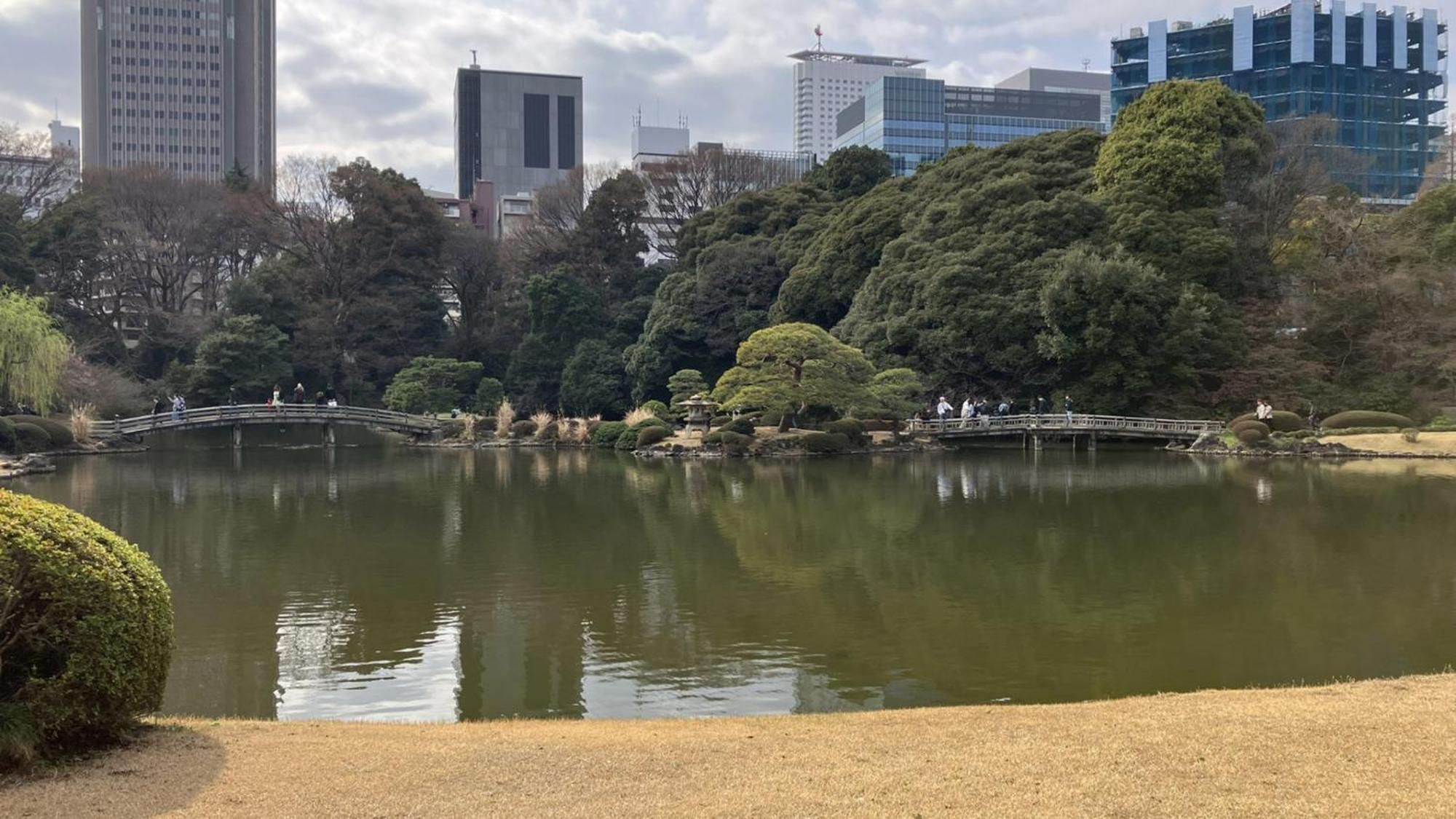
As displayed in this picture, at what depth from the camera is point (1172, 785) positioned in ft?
15.2

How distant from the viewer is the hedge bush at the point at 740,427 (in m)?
30.6

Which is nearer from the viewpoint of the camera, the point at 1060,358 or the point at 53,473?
the point at 53,473

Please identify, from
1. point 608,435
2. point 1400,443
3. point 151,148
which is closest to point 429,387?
point 608,435

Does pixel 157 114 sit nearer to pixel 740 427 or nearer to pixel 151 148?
pixel 151 148

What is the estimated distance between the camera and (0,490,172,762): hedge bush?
199 inches

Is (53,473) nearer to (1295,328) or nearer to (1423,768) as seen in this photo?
(1423,768)

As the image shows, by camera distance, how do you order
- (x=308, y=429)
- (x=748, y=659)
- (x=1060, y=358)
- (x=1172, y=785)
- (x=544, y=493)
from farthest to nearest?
1. (x=308, y=429)
2. (x=1060, y=358)
3. (x=544, y=493)
4. (x=748, y=659)
5. (x=1172, y=785)

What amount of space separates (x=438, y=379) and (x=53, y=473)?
1730 cm

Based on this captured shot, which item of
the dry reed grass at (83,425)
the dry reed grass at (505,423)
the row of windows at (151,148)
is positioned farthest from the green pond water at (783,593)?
the row of windows at (151,148)

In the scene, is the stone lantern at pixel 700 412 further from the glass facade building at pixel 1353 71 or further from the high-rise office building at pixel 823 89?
the high-rise office building at pixel 823 89

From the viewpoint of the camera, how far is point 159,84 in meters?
93.4

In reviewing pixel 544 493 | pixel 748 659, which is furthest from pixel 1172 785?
pixel 544 493

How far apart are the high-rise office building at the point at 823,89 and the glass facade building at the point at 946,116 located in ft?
162

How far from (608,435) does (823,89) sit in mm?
126168
